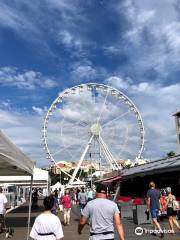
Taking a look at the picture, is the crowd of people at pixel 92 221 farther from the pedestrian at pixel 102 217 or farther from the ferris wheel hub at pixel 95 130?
the ferris wheel hub at pixel 95 130

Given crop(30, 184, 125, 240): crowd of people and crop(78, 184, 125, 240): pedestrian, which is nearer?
crop(30, 184, 125, 240): crowd of people

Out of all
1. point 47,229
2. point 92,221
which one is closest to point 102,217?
point 92,221

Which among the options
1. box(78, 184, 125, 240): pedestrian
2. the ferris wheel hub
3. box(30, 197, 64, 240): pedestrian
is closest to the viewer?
box(30, 197, 64, 240): pedestrian

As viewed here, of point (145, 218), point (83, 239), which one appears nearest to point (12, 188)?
point (145, 218)

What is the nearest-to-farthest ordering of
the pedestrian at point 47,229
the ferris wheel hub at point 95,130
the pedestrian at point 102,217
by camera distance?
the pedestrian at point 47,229 → the pedestrian at point 102,217 → the ferris wheel hub at point 95,130

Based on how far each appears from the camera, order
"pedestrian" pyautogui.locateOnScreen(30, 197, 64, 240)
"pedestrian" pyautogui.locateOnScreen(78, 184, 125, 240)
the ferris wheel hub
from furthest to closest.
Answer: the ferris wheel hub
"pedestrian" pyautogui.locateOnScreen(78, 184, 125, 240)
"pedestrian" pyautogui.locateOnScreen(30, 197, 64, 240)

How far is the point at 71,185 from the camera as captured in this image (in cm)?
5288

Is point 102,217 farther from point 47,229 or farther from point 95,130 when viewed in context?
point 95,130

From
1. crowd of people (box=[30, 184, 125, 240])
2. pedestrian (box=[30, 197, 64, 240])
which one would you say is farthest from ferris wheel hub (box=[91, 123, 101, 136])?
pedestrian (box=[30, 197, 64, 240])

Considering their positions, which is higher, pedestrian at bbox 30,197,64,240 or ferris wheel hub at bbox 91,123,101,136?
ferris wheel hub at bbox 91,123,101,136

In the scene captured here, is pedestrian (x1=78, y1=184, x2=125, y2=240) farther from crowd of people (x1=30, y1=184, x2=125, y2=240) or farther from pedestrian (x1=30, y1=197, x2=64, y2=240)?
pedestrian (x1=30, y1=197, x2=64, y2=240)

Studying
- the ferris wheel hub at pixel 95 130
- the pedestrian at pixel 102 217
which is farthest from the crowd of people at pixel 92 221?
the ferris wheel hub at pixel 95 130

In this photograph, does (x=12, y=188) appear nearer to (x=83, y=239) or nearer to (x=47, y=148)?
(x=47, y=148)

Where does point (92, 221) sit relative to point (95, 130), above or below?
below
